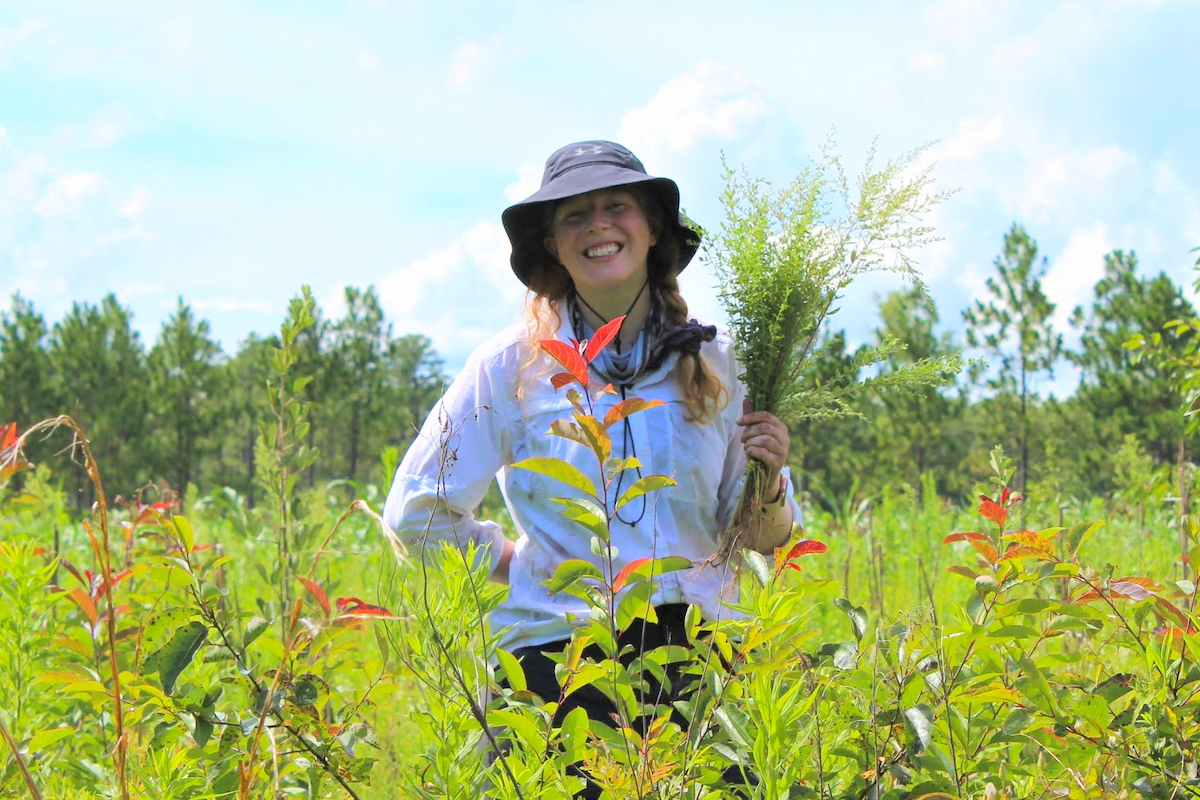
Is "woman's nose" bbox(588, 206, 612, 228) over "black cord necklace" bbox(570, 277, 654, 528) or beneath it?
over

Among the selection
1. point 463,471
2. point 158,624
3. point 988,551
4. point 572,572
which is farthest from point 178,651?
point 988,551

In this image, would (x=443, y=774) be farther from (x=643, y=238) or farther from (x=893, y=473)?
(x=893, y=473)

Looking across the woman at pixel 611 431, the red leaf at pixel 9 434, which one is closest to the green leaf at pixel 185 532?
the red leaf at pixel 9 434

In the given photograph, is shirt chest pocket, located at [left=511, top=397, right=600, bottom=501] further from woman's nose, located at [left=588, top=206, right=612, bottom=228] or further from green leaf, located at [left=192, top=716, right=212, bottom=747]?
green leaf, located at [left=192, top=716, right=212, bottom=747]

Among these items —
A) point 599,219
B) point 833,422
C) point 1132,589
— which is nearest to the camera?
point 1132,589

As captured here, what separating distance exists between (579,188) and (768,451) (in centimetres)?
69

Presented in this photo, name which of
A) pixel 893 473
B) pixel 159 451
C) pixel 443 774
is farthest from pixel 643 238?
pixel 159 451

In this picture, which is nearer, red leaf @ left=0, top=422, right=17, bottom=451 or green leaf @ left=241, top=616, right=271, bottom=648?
green leaf @ left=241, top=616, right=271, bottom=648

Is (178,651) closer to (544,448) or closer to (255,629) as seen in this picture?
(255,629)

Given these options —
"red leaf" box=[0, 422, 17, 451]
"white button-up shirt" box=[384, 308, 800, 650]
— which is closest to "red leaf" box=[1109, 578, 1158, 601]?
"white button-up shirt" box=[384, 308, 800, 650]

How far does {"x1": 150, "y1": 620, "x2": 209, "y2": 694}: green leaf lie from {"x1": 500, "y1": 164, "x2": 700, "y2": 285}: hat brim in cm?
118

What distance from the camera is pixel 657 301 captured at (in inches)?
95.0

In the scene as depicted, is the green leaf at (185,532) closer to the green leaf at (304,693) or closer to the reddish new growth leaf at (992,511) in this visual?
the green leaf at (304,693)

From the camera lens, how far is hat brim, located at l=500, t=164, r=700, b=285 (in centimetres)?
216
